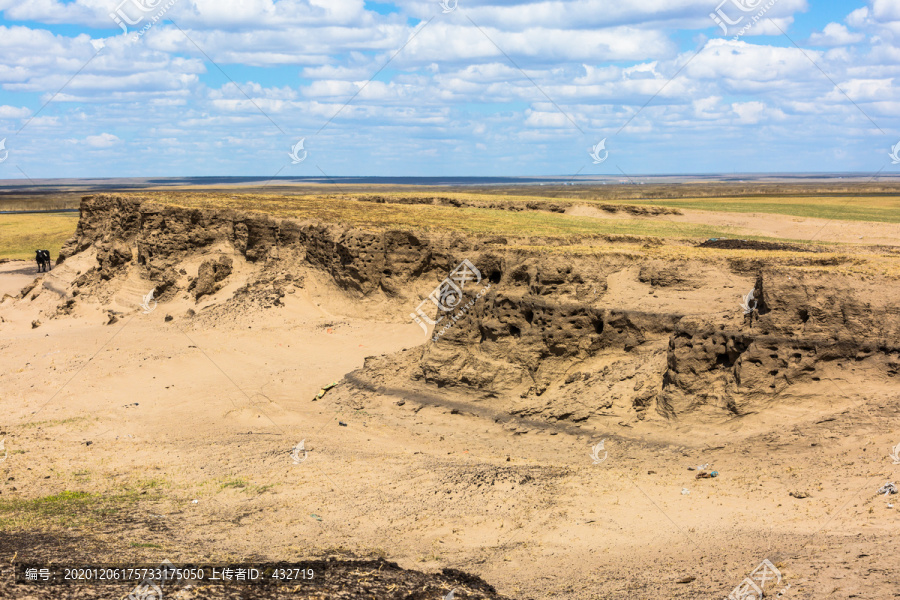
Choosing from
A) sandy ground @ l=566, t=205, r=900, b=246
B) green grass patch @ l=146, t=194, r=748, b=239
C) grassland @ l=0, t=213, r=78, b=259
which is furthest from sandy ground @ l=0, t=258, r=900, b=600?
grassland @ l=0, t=213, r=78, b=259

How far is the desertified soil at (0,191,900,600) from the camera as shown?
916cm

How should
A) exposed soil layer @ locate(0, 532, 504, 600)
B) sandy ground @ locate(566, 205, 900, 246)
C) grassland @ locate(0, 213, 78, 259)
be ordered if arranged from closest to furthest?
exposed soil layer @ locate(0, 532, 504, 600) → sandy ground @ locate(566, 205, 900, 246) → grassland @ locate(0, 213, 78, 259)

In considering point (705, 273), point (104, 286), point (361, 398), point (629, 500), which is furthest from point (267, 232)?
point (629, 500)

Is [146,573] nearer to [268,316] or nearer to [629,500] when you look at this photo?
[629,500]

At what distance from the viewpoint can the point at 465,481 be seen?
12586 mm

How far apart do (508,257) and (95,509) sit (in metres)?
11.3

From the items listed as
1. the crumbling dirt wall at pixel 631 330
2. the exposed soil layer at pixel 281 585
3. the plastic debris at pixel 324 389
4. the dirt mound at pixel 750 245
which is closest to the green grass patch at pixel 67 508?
the exposed soil layer at pixel 281 585

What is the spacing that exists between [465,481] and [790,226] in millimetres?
29216

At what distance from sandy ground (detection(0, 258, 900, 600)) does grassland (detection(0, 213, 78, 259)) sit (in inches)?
1642

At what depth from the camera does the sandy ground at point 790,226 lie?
95.6 feet

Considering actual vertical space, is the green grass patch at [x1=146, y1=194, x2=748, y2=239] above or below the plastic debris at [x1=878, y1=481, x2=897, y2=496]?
above

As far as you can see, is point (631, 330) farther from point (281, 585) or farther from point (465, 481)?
point (281, 585)

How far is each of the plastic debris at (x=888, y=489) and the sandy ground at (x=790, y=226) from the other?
721 inches

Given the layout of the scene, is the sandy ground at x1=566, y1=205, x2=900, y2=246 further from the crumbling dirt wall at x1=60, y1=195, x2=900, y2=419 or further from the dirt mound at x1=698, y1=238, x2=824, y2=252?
the crumbling dirt wall at x1=60, y1=195, x2=900, y2=419
